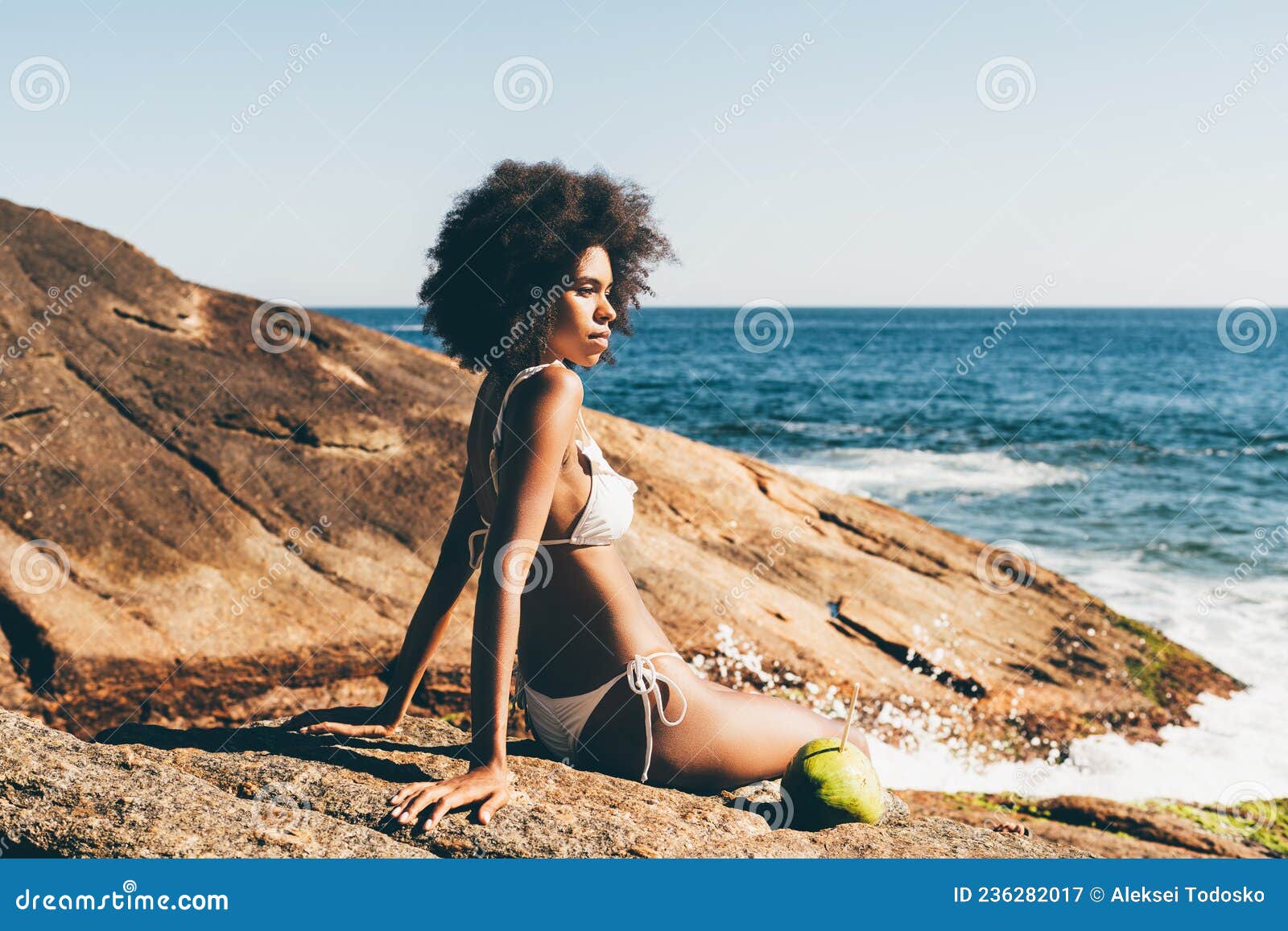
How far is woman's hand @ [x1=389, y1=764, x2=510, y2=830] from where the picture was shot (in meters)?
3.09

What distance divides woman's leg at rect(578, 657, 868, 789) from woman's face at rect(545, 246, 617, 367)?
3.78ft

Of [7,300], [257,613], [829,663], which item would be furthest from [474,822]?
[7,300]

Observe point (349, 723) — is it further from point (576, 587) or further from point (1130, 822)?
point (1130, 822)

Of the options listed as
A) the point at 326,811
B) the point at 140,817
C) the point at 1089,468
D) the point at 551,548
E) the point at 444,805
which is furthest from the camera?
the point at 1089,468

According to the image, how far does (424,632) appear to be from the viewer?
3.86 metres

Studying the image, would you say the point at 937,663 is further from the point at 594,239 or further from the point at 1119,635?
the point at 594,239

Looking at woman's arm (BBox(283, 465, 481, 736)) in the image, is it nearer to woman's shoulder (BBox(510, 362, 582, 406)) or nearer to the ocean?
woman's shoulder (BBox(510, 362, 582, 406))

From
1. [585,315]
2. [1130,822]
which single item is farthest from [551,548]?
[1130,822]

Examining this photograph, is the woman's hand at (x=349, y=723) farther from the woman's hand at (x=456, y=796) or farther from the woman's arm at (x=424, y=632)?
the woman's hand at (x=456, y=796)

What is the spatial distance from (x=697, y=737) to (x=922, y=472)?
2027 centimetres

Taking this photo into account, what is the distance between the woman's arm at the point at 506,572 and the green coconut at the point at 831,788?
3.65 ft

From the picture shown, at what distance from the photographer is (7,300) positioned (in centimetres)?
691

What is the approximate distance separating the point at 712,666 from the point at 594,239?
4042 mm

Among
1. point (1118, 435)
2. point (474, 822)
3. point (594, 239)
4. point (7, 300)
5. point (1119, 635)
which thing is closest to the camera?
point (474, 822)
